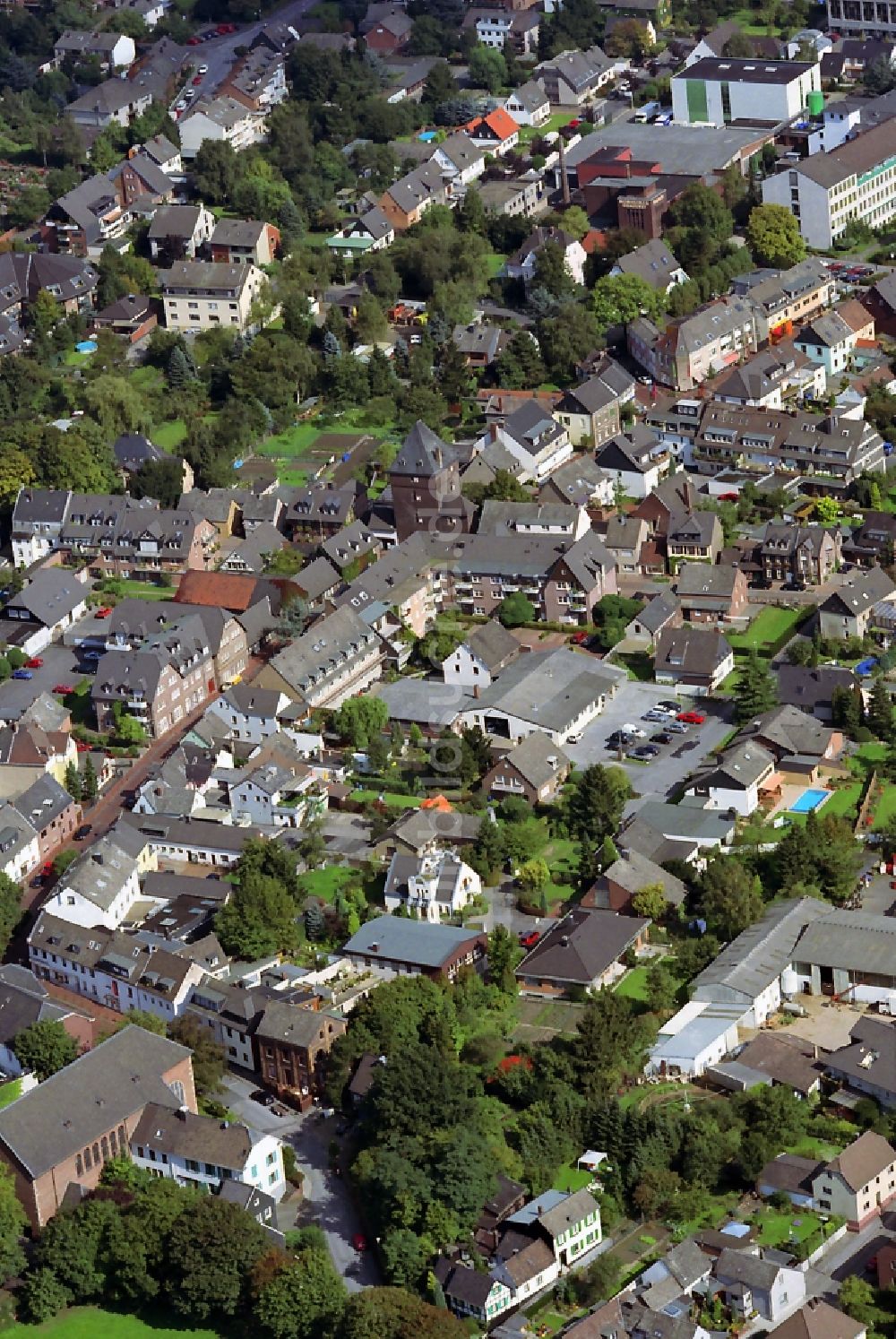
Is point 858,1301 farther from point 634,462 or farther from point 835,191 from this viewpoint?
point 835,191

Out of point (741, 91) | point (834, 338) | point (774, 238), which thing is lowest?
point (741, 91)

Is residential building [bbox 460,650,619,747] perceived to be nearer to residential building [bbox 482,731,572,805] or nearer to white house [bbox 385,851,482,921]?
residential building [bbox 482,731,572,805]

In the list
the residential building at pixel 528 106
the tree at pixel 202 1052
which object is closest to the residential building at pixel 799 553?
the tree at pixel 202 1052

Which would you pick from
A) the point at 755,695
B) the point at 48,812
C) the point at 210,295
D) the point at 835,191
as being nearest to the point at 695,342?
the point at 835,191

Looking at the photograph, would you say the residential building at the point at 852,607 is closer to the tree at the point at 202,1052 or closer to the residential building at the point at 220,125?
the tree at the point at 202,1052

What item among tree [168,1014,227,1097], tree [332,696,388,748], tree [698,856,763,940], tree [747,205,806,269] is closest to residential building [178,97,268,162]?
tree [747,205,806,269]

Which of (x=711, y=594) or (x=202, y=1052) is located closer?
(x=202, y=1052)

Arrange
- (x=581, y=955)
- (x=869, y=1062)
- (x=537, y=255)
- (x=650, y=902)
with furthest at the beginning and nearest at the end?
(x=537, y=255), (x=650, y=902), (x=581, y=955), (x=869, y=1062)
